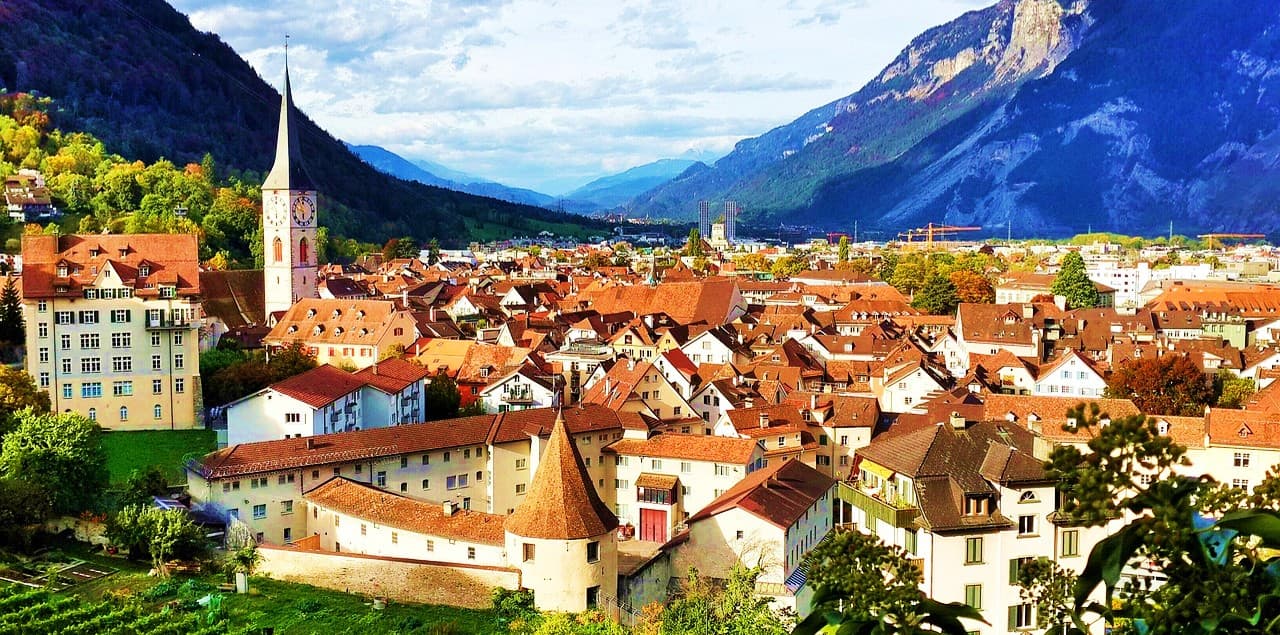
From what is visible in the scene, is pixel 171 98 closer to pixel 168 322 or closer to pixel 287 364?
pixel 287 364

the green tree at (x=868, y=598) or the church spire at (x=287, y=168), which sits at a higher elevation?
the church spire at (x=287, y=168)

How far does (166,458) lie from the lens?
125 ft

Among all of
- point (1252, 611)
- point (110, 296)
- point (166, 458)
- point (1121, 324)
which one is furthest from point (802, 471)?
point (1121, 324)

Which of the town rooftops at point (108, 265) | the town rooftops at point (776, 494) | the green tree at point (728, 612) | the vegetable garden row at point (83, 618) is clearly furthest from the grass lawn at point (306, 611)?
the town rooftops at point (108, 265)

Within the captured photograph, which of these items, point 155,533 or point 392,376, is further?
point 392,376

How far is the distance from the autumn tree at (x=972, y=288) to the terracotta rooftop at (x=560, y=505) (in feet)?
251

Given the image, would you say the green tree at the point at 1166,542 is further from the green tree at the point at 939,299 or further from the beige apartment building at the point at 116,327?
the green tree at the point at 939,299

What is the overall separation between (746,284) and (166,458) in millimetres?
77274

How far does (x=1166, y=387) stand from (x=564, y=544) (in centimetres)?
3413

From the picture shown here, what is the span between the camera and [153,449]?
3975cm

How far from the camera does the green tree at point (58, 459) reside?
29844mm

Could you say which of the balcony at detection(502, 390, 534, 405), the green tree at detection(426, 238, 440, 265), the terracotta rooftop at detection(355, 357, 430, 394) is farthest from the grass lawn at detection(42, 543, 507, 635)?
the green tree at detection(426, 238, 440, 265)

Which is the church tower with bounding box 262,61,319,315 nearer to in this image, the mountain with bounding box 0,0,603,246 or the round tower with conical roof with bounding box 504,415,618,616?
the round tower with conical roof with bounding box 504,415,618,616

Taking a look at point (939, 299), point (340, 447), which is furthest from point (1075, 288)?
point (340, 447)
